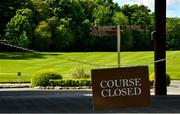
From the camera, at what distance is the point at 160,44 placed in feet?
81.5

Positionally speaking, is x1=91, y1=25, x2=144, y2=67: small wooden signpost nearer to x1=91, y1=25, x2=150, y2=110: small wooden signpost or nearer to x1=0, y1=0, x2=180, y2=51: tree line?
x1=91, y1=25, x2=150, y2=110: small wooden signpost

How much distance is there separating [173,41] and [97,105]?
104 m

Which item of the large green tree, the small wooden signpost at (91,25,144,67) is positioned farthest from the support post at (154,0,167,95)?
the large green tree

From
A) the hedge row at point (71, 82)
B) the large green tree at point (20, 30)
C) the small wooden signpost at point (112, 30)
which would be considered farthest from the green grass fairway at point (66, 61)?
the small wooden signpost at point (112, 30)

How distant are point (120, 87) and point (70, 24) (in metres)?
93.7

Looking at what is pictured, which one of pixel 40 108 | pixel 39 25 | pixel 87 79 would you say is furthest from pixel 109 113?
pixel 39 25

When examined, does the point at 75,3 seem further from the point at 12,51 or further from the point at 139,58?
the point at 139,58

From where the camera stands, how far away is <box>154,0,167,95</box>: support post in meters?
24.3

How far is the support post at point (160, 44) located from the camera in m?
24.3

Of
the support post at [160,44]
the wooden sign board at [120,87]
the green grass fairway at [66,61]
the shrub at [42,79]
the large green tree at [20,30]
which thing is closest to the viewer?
the wooden sign board at [120,87]

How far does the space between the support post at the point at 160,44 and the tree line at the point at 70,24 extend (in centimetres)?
6518

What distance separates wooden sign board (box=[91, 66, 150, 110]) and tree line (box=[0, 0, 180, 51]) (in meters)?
74.4

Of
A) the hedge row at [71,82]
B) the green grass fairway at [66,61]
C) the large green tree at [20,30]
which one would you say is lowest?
the green grass fairway at [66,61]

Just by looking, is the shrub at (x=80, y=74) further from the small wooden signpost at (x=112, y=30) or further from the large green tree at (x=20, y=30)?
the large green tree at (x=20, y=30)
